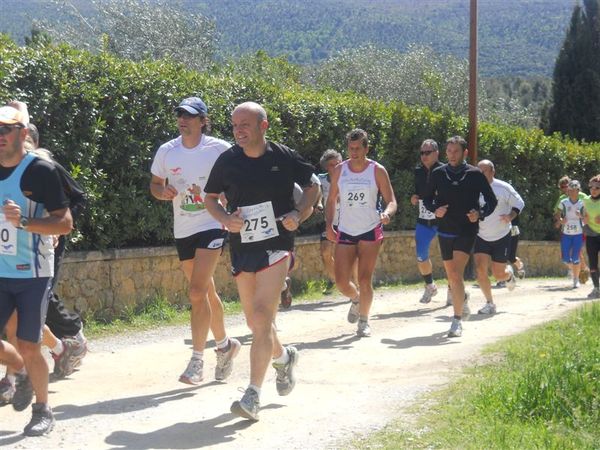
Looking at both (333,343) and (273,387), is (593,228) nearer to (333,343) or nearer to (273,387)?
(333,343)

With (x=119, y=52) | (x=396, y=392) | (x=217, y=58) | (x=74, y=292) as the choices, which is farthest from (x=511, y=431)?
(x=217, y=58)

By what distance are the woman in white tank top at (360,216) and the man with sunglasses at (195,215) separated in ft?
9.10

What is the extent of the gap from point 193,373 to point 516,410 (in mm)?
2487

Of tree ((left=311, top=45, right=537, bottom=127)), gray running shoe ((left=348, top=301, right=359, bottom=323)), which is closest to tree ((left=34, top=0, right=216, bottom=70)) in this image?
tree ((left=311, top=45, right=537, bottom=127))

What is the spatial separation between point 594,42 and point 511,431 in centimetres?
3944

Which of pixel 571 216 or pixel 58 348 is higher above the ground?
pixel 571 216

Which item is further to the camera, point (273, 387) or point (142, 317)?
point (142, 317)

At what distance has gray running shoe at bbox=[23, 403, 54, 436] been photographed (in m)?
6.27

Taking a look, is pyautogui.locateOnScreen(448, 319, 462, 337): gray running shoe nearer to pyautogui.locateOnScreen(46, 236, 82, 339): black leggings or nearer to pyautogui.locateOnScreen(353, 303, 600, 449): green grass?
pyautogui.locateOnScreen(353, 303, 600, 449): green grass

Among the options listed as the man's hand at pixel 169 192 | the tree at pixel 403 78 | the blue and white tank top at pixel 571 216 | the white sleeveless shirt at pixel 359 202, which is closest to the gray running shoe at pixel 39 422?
the man's hand at pixel 169 192

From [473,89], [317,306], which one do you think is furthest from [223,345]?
[473,89]

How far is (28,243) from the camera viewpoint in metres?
6.38

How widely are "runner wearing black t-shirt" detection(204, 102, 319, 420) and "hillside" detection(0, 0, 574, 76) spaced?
5058 centimetres

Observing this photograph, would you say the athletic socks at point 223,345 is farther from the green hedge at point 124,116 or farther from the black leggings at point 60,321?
the green hedge at point 124,116
